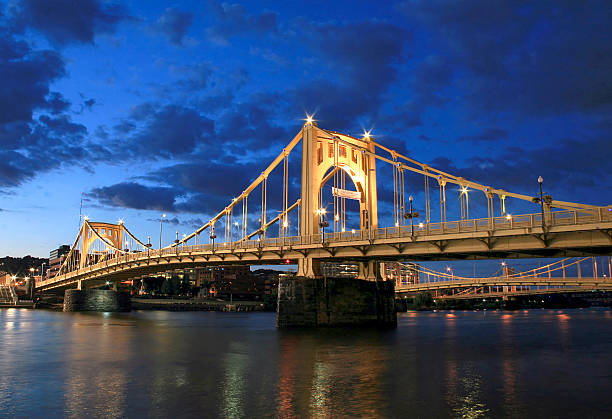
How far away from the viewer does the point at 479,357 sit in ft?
104

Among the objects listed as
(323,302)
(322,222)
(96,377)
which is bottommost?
(96,377)

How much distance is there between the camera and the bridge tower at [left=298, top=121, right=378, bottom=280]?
53844 millimetres

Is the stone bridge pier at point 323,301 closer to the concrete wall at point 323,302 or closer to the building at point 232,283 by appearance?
the concrete wall at point 323,302

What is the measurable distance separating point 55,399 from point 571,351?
103ft

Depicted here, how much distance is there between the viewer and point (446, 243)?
4200 centimetres

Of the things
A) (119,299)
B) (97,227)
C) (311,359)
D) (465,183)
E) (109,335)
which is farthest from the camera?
(97,227)

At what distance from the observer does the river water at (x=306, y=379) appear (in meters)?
16.9

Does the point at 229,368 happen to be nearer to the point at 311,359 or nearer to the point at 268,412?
the point at 311,359

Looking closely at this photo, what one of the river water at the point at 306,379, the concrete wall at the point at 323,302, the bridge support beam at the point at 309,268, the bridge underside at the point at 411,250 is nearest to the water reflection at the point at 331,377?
the river water at the point at 306,379

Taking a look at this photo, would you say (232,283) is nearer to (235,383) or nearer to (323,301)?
(323,301)

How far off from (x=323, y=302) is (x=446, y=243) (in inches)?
559

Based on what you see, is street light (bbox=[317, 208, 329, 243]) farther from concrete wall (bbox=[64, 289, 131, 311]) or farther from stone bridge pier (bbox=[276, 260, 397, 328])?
concrete wall (bbox=[64, 289, 131, 311])

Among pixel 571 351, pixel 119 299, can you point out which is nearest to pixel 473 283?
pixel 119 299

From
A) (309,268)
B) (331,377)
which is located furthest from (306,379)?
(309,268)
